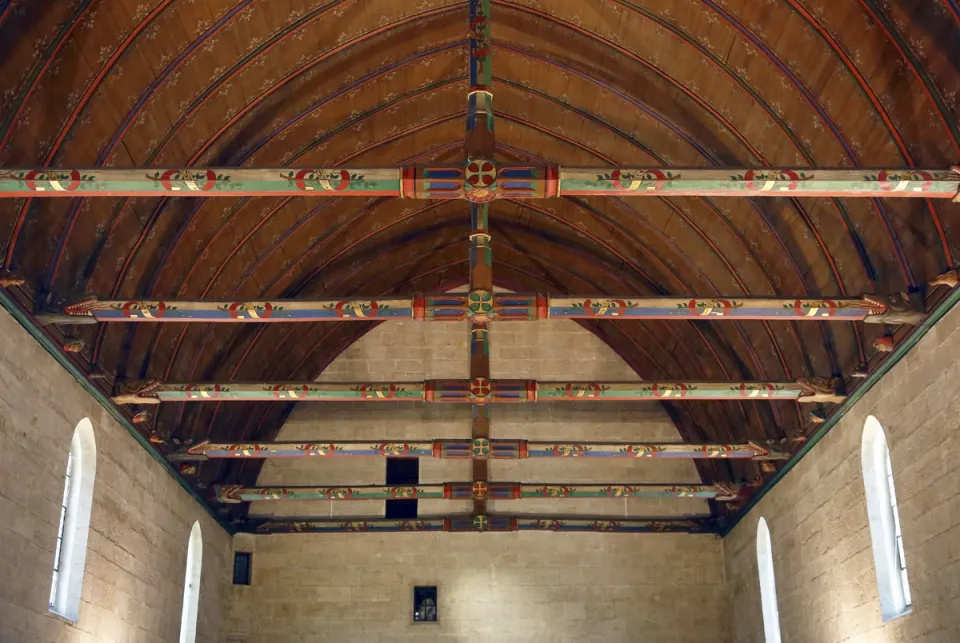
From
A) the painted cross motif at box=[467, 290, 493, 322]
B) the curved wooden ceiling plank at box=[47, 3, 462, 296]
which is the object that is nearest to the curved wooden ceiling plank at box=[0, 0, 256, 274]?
the curved wooden ceiling plank at box=[47, 3, 462, 296]

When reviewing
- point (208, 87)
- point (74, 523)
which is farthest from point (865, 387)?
point (74, 523)

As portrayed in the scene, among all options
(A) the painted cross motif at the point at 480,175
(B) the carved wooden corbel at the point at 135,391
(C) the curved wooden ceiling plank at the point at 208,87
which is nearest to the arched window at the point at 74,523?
(B) the carved wooden corbel at the point at 135,391

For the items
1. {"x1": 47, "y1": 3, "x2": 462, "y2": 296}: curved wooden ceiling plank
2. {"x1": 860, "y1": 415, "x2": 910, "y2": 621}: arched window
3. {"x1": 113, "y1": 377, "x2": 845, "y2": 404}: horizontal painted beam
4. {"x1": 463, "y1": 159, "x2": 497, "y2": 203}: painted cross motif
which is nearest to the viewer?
{"x1": 463, "y1": 159, "x2": 497, "y2": 203}: painted cross motif

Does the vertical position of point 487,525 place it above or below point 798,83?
below

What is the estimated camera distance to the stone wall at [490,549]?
24.8m

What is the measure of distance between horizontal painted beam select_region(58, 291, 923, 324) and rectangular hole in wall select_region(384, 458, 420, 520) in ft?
35.1

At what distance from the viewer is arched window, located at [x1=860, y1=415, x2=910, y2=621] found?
16.1 meters

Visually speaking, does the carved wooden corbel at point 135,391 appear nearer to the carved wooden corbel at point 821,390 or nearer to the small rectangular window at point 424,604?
the small rectangular window at point 424,604

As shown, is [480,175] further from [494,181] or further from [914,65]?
[914,65]

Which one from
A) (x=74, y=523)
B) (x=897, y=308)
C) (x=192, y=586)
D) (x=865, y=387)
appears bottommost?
(x=74, y=523)

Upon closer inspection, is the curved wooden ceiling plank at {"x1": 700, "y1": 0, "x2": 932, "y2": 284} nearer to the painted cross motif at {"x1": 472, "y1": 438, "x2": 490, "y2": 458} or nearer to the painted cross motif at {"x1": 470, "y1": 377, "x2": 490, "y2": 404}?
the painted cross motif at {"x1": 470, "y1": 377, "x2": 490, "y2": 404}

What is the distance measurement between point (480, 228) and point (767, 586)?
10911 millimetres

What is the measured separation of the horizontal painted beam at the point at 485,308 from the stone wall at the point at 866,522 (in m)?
1.48

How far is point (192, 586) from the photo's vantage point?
22.7 meters
